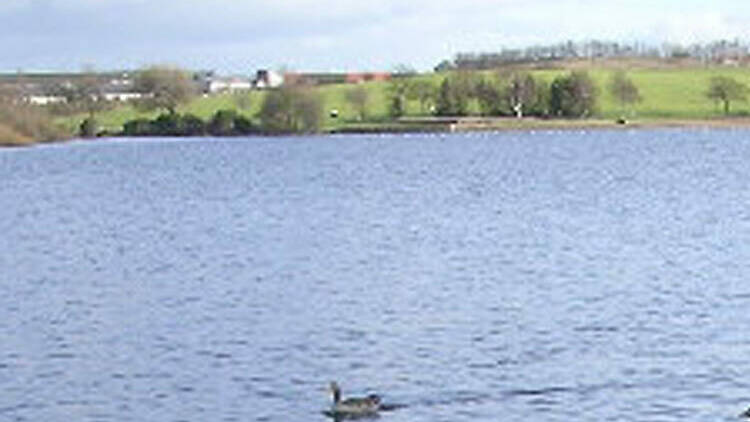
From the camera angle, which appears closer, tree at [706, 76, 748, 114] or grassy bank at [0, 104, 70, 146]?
tree at [706, 76, 748, 114]

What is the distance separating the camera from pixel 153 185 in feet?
374

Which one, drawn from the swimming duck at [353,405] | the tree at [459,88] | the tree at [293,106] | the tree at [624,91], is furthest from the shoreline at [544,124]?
the swimming duck at [353,405]

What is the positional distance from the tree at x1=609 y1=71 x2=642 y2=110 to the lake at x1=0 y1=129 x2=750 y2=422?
9835 cm

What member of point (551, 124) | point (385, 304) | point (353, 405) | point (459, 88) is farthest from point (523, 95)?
point (353, 405)

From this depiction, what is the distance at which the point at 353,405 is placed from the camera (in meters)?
30.1

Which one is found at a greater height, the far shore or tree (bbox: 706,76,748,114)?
tree (bbox: 706,76,748,114)

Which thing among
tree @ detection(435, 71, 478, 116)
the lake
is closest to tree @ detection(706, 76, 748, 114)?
tree @ detection(435, 71, 478, 116)

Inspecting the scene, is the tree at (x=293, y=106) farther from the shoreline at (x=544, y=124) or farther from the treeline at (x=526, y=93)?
the treeline at (x=526, y=93)

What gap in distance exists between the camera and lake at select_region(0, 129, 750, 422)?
106ft

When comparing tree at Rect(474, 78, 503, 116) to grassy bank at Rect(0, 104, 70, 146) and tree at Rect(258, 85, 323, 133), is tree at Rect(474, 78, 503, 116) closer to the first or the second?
tree at Rect(258, 85, 323, 133)

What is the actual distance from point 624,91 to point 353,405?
553 ft

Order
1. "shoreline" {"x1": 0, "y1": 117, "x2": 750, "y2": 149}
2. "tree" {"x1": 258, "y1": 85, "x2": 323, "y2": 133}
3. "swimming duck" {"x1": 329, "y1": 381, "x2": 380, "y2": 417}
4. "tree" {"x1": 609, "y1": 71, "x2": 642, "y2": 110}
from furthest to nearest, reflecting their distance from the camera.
Result: "tree" {"x1": 609, "y1": 71, "x2": 642, "y2": 110}
"tree" {"x1": 258, "y1": 85, "x2": 323, "y2": 133}
"shoreline" {"x1": 0, "y1": 117, "x2": 750, "y2": 149}
"swimming duck" {"x1": 329, "y1": 381, "x2": 380, "y2": 417}

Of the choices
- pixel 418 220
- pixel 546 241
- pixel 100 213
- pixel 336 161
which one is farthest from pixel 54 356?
pixel 336 161

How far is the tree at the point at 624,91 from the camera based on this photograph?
195 metres
